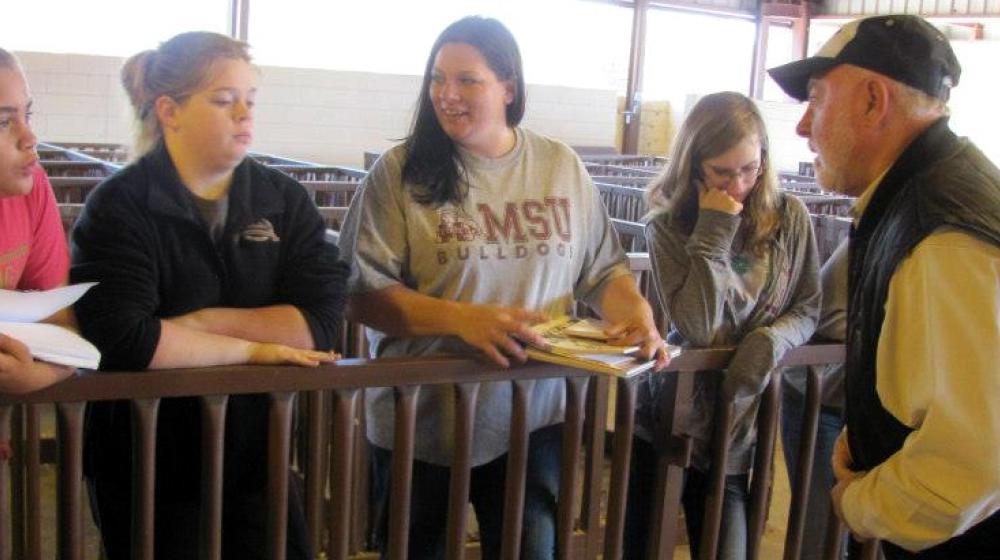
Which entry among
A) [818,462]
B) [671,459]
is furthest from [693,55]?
[671,459]

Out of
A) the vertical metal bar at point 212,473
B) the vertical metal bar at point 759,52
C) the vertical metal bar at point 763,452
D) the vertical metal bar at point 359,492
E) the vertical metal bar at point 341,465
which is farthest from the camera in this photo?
the vertical metal bar at point 759,52

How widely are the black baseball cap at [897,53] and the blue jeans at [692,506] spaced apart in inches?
43.2

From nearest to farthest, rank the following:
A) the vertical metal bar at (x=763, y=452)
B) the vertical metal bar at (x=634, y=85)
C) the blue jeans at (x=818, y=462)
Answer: the vertical metal bar at (x=763, y=452) → the blue jeans at (x=818, y=462) → the vertical metal bar at (x=634, y=85)

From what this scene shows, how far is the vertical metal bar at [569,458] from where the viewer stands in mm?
2186

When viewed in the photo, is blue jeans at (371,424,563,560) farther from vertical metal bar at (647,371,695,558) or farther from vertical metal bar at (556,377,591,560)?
vertical metal bar at (647,371,695,558)

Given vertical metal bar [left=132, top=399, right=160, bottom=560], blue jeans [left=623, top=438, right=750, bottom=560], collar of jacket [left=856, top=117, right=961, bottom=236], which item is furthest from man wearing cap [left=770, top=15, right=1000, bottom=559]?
vertical metal bar [left=132, top=399, right=160, bottom=560]

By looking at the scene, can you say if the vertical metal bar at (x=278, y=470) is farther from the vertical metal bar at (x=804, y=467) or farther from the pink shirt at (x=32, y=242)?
the vertical metal bar at (x=804, y=467)

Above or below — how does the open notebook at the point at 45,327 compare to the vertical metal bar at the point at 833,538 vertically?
above

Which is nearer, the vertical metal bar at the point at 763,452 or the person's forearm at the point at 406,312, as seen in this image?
the person's forearm at the point at 406,312

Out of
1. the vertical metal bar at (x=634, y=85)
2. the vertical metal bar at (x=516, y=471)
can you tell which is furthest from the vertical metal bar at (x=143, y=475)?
the vertical metal bar at (x=634, y=85)

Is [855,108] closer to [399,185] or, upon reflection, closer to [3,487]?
[399,185]

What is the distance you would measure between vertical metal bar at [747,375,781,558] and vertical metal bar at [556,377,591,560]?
0.46 m

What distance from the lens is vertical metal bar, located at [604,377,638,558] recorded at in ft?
7.48

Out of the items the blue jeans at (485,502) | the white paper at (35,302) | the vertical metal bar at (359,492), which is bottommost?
the vertical metal bar at (359,492)
